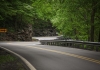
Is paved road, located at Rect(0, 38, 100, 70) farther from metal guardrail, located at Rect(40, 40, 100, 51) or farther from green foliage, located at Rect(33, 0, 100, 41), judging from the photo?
green foliage, located at Rect(33, 0, 100, 41)

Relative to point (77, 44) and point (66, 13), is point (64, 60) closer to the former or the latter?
point (77, 44)

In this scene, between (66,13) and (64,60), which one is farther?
(66,13)

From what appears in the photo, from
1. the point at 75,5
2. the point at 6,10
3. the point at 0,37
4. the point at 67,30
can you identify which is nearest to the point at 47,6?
the point at 67,30

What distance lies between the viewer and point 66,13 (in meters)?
26.7

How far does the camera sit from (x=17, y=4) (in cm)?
1983

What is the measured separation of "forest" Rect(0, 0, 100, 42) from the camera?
20.0 meters

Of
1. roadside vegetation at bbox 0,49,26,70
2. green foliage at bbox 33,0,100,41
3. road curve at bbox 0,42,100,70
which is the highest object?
green foliage at bbox 33,0,100,41

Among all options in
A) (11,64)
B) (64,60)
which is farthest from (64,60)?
(11,64)

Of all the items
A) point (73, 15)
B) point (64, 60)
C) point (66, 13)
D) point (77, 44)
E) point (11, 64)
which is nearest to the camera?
point (11, 64)

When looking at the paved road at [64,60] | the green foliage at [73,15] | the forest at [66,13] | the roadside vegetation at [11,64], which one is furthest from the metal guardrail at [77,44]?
the roadside vegetation at [11,64]

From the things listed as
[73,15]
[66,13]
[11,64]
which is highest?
[66,13]

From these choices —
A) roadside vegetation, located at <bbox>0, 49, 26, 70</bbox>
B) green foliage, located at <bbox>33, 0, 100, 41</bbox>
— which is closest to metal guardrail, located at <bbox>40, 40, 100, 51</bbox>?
green foliage, located at <bbox>33, 0, 100, 41</bbox>

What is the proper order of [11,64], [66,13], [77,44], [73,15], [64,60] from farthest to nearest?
1. [66,13]
2. [73,15]
3. [77,44]
4. [64,60]
5. [11,64]

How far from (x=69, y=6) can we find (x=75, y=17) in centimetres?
449
